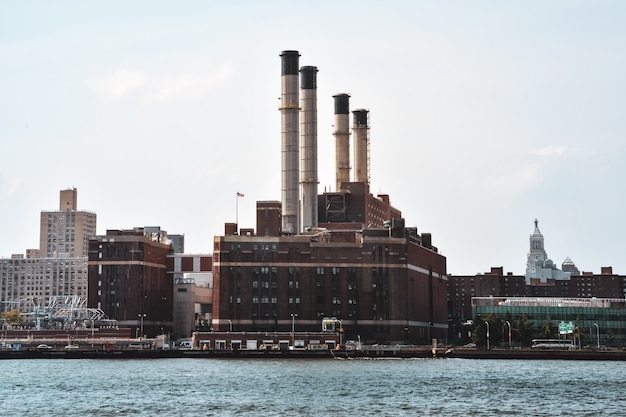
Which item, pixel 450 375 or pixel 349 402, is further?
pixel 450 375

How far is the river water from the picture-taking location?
125 m

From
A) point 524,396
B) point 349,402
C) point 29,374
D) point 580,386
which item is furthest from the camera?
point 29,374

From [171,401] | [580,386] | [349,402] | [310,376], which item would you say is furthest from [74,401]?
[580,386]

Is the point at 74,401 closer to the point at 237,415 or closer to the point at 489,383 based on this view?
the point at 237,415

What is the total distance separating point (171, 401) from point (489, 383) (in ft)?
170

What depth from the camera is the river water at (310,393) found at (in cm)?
12512

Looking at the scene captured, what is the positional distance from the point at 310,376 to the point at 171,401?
47.9m

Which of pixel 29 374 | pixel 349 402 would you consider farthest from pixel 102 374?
pixel 349 402

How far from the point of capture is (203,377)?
17912 centimetres

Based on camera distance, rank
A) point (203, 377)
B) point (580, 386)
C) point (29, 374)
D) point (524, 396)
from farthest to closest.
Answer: point (29, 374)
point (203, 377)
point (580, 386)
point (524, 396)

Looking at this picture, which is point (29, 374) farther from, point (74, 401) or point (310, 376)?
point (74, 401)

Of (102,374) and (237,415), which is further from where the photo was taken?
(102,374)

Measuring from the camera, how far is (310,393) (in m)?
146

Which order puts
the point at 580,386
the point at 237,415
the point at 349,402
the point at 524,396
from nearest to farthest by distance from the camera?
the point at 237,415 → the point at 349,402 → the point at 524,396 → the point at 580,386
